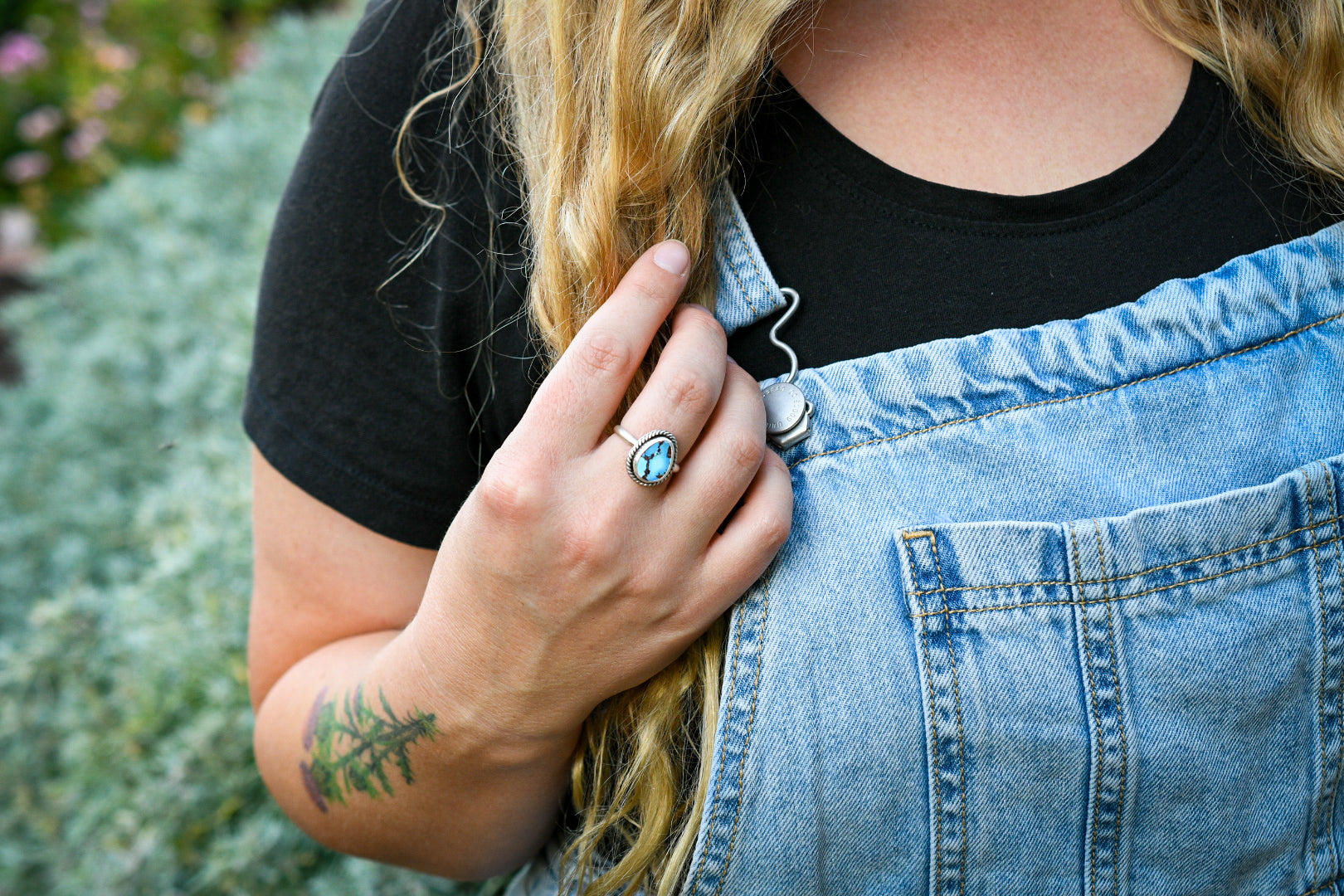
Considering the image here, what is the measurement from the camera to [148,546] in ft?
8.39

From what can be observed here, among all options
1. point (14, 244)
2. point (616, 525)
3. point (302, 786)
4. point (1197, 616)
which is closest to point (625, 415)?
point (616, 525)

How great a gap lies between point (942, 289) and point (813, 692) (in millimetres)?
483

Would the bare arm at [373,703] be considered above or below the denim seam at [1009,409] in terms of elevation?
below

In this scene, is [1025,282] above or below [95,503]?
above

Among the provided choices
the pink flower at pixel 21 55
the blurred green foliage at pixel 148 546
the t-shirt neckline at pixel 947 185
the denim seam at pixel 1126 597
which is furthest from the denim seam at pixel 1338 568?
the pink flower at pixel 21 55

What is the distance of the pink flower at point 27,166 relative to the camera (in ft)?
19.4

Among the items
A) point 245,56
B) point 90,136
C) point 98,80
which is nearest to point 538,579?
point 245,56

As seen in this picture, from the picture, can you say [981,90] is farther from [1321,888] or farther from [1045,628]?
[1321,888]

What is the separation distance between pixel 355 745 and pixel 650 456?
61 cm

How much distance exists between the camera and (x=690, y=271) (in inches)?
40.2

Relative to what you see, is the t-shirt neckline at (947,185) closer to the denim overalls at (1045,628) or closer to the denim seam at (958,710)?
the denim overalls at (1045,628)

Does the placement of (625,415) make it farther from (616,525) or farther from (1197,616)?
(1197,616)

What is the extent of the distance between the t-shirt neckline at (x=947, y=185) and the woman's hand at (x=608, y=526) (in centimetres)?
24

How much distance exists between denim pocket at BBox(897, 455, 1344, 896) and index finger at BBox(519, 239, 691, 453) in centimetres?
36
